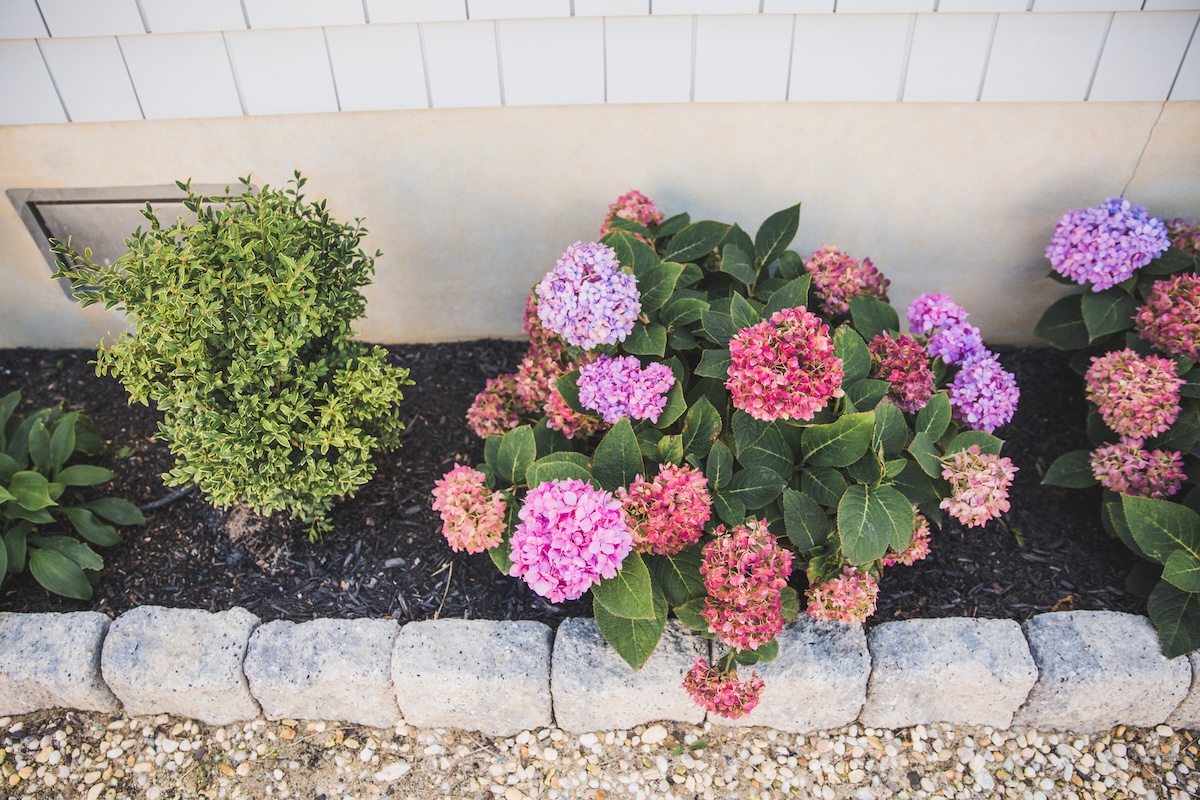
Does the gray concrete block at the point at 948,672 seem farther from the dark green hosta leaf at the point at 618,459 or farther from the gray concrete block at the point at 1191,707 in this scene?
the dark green hosta leaf at the point at 618,459

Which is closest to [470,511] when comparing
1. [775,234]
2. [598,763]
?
[598,763]

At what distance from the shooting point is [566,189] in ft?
9.02

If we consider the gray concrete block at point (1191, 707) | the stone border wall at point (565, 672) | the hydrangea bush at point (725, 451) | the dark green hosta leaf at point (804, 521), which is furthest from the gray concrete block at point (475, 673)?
the gray concrete block at point (1191, 707)

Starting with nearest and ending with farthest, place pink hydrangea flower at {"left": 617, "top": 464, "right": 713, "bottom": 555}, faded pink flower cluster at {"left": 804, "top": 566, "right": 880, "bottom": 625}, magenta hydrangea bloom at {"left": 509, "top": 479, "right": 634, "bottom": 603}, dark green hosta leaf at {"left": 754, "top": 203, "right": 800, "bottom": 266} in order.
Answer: magenta hydrangea bloom at {"left": 509, "top": 479, "right": 634, "bottom": 603}
pink hydrangea flower at {"left": 617, "top": 464, "right": 713, "bottom": 555}
faded pink flower cluster at {"left": 804, "top": 566, "right": 880, "bottom": 625}
dark green hosta leaf at {"left": 754, "top": 203, "right": 800, "bottom": 266}

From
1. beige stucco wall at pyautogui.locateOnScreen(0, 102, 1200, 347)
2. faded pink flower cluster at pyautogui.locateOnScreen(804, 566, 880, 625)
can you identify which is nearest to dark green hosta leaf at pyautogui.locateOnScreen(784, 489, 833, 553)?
faded pink flower cluster at pyautogui.locateOnScreen(804, 566, 880, 625)

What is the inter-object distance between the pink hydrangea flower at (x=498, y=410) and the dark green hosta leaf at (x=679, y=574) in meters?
0.71

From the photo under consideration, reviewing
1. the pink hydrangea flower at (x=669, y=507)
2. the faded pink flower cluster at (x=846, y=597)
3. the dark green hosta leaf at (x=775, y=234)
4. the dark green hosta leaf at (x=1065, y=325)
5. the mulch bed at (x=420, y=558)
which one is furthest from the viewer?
the dark green hosta leaf at (x=1065, y=325)

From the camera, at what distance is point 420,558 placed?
8.26 feet

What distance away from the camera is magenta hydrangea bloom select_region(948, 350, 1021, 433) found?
7.27ft

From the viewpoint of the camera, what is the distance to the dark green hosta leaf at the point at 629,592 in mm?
1885

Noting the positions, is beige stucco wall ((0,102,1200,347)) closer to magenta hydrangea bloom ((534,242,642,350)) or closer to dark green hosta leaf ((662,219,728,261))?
dark green hosta leaf ((662,219,728,261))

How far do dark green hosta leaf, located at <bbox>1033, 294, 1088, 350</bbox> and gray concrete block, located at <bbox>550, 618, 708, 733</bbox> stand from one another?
1726 mm

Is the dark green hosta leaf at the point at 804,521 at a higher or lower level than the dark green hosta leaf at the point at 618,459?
lower

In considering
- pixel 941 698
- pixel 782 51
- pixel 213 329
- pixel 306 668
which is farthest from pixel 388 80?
pixel 941 698
